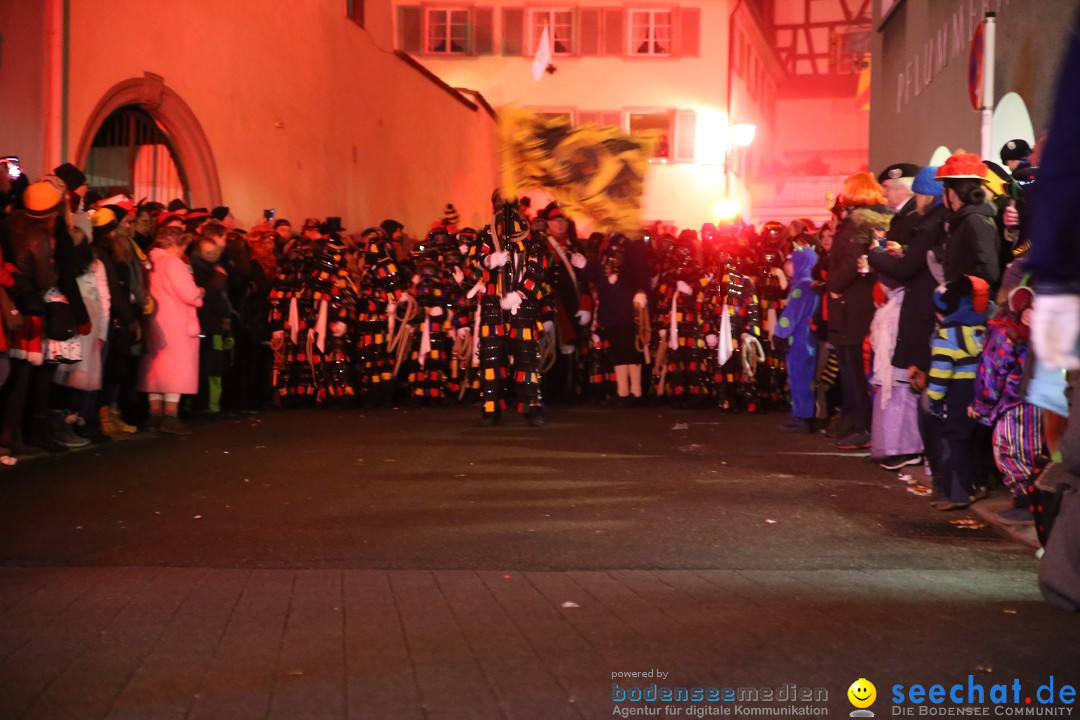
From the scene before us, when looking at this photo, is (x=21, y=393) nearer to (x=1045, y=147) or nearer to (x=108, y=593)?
(x=108, y=593)

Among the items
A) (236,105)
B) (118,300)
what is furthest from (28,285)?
(236,105)

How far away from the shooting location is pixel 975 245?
834 centimetres

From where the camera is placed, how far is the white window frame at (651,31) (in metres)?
46.9

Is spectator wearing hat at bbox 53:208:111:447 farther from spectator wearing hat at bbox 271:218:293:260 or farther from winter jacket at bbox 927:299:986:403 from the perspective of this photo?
winter jacket at bbox 927:299:986:403

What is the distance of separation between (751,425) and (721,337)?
6.10 ft

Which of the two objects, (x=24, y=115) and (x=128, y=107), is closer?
(x=24, y=115)

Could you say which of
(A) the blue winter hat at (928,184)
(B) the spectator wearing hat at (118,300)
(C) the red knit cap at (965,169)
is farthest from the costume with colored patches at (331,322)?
(C) the red knit cap at (965,169)

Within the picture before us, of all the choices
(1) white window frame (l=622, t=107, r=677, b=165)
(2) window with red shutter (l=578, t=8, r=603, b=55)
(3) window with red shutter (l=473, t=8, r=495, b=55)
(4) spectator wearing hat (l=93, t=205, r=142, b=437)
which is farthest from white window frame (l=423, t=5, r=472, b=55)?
(4) spectator wearing hat (l=93, t=205, r=142, b=437)

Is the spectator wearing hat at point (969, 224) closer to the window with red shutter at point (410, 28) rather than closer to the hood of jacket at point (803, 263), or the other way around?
the hood of jacket at point (803, 263)

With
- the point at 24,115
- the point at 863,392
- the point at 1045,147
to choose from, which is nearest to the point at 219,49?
the point at 24,115

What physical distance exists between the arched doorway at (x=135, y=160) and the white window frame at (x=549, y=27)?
29.1 metres

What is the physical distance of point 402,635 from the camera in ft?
17.3

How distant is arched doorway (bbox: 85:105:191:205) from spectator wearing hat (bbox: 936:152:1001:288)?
1116 centimetres

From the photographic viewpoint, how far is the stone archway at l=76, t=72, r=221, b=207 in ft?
53.9
